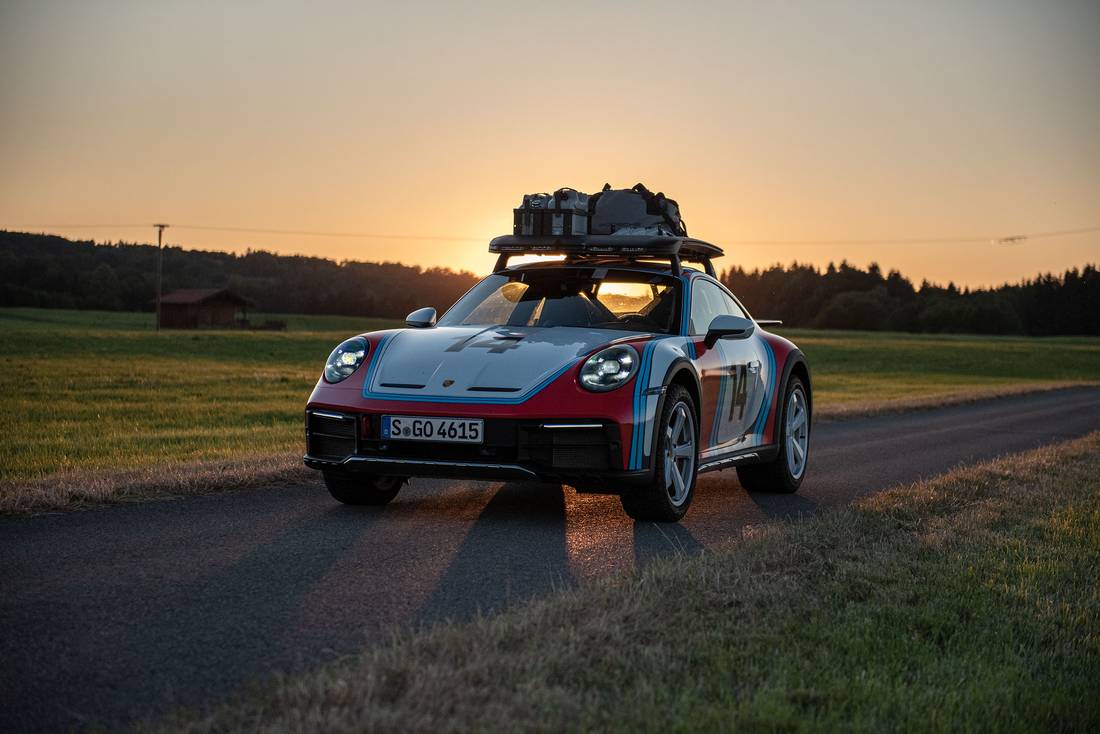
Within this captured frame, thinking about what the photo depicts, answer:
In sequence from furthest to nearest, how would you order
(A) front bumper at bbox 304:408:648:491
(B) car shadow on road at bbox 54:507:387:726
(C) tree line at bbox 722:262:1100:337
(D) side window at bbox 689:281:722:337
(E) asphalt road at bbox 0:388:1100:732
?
(C) tree line at bbox 722:262:1100:337 < (D) side window at bbox 689:281:722:337 < (A) front bumper at bbox 304:408:648:491 < (E) asphalt road at bbox 0:388:1100:732 < (B) car shadow on road at bbox 54:507:387:726

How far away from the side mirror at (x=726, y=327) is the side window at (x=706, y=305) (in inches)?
3.9

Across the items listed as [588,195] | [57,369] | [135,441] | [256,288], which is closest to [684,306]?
[588,195]

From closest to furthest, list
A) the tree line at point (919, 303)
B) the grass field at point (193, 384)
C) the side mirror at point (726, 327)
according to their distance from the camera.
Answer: the side mirror at point (726, 327)
the grass field at point (193, 384)
the tree line at point (919, 303)

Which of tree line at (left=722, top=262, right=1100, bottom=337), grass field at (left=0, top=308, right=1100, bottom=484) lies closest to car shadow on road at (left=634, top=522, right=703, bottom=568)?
grass field at (left=0, top=308, right=1100, bottom=484)

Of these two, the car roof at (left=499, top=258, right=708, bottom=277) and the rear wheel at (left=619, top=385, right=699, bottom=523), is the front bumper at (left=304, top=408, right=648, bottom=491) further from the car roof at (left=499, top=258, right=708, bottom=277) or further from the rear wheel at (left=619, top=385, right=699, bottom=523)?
the car roof at (left=499, top=258, right=708, bottom=277)

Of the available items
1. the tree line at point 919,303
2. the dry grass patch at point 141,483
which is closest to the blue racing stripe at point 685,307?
the dry grass patch at point 141,483

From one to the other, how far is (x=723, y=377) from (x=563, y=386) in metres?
1.77

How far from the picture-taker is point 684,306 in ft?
25.8

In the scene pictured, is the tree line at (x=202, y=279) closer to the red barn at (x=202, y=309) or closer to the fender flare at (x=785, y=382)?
the red barn at (x=202, y=309)

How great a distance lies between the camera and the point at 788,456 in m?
9.10

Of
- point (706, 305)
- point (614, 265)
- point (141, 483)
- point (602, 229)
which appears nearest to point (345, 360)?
point (141, 483)

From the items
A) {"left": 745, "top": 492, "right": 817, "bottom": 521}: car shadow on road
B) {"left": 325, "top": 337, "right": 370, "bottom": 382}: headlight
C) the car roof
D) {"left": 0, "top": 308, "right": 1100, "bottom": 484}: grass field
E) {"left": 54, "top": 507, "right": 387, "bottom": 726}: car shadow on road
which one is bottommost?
{"left": 0, "top": 308, "right": 1100, "bottom": 484}: grass field

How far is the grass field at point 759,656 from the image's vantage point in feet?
10.5

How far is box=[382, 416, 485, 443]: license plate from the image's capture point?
650cm
